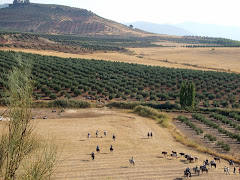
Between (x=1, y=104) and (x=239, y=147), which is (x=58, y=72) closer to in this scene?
(x=1, y=104)

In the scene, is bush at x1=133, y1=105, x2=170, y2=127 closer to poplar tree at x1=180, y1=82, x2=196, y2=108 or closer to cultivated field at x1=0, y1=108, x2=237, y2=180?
cultivated field at x1=0, y1=108, x2=237, y2=180

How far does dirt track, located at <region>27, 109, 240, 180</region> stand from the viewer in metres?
20.5

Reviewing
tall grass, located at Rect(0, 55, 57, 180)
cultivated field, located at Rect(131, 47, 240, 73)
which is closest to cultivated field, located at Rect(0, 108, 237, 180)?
tall grass, located at Rect(0, 55, 57, 180)

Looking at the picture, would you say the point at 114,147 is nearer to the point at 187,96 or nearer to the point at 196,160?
the point at 196,160

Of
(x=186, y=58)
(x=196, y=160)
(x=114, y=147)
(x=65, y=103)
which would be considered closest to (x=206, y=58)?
(x=186, y=58)

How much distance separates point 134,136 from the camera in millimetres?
29984

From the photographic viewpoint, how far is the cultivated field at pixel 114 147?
2047cm

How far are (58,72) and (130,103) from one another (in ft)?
71.3

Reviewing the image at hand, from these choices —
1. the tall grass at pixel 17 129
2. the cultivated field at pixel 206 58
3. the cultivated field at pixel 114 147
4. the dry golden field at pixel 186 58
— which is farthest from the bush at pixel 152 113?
the cultivated field at pixel 206 58

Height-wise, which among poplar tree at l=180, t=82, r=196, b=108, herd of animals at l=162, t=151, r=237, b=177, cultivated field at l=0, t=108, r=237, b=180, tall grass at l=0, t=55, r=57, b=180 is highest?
tall grass at l=0, t=55, r=57, b=180

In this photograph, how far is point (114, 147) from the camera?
26.0m

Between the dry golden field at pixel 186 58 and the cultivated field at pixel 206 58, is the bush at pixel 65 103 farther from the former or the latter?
the cultivated field at pixel 206 58

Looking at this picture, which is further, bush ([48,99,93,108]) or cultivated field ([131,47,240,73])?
cultivated field ([131,47,240,73])

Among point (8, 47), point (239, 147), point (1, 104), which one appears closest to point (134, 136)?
point (239, 147)
